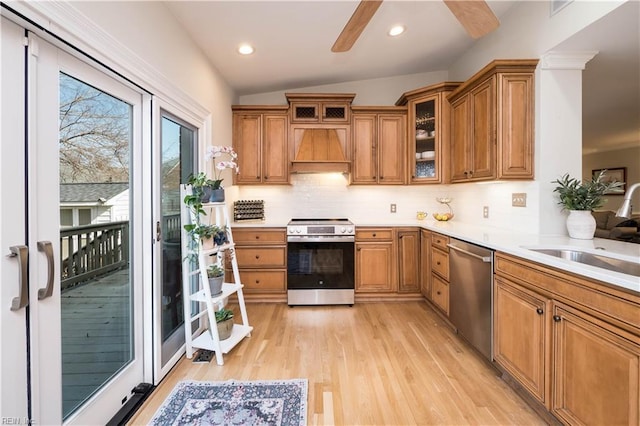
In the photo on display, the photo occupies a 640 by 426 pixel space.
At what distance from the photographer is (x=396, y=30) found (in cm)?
269

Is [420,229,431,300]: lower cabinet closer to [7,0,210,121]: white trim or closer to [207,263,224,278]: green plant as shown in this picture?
[207,263,224,278]: green plant

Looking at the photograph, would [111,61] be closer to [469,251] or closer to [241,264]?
[241,264]

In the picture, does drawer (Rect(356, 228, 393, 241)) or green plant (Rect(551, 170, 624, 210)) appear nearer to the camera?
green plant (Rect(551, 170, 624, 210))

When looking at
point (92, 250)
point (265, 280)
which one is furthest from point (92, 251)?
point (265, 280)

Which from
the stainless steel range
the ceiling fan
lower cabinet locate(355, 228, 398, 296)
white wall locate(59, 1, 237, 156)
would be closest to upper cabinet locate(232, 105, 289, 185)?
white wall locate(59, 1, 237, 156)

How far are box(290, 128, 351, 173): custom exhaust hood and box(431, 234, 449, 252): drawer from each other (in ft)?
4.30

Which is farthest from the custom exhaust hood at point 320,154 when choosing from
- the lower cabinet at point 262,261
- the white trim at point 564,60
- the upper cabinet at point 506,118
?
the white trim at point 564,60

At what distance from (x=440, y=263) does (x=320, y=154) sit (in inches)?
73.8

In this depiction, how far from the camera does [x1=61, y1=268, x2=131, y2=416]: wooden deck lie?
1.40 meters

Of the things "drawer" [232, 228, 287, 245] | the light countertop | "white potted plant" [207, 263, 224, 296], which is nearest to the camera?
the light countertop

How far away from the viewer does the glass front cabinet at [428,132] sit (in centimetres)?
331

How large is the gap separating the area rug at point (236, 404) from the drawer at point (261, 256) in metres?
1.56

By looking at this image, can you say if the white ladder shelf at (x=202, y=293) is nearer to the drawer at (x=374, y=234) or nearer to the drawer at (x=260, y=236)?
the drawer at (x=260, y=236)

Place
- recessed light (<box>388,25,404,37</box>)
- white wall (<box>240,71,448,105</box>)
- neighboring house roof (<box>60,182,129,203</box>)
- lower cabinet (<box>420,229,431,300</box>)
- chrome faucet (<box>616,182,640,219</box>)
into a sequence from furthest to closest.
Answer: white wall (<box>240,71,448,105</box>), lower cabinet (<box>420,229,431,300</box>), recessed light (<box>388,25,404,37</box>), chrome faucet (<box>616,182,640,219</box>), neighboring house roof (<box>60,182,129,203</box>)
